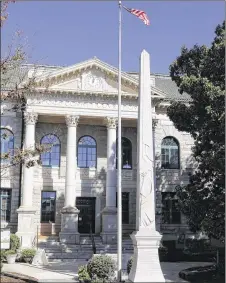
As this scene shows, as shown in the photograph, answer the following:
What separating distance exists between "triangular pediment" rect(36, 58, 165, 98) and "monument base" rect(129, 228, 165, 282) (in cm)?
1877

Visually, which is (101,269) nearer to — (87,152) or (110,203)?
(110,203)

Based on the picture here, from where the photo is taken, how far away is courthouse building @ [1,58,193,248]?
3178 cm

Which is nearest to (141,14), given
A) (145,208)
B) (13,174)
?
(145,208)

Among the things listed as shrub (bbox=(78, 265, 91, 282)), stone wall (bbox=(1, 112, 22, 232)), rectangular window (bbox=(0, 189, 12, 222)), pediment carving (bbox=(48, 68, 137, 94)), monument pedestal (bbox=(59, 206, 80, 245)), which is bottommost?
shrub (bbox=(78, 265, 91, 282))

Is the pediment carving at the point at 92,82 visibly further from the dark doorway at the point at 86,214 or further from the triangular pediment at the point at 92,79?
the dark doorway at the point at 86,214

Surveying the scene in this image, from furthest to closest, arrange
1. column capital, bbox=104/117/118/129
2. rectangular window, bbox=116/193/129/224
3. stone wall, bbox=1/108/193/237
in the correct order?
1. rectangular window, bbox=116/193/129/224
2. stone wall, bbox=1/108/193/237
3. column capital, bbox=104/117/118/129

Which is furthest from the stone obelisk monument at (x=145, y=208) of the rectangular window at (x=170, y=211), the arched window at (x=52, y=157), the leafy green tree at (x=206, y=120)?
the rectangular window at (x=170, y=211)

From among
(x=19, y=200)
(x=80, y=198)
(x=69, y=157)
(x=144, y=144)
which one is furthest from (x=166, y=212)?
(x=144, y=144)

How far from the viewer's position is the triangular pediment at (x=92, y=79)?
105 feet

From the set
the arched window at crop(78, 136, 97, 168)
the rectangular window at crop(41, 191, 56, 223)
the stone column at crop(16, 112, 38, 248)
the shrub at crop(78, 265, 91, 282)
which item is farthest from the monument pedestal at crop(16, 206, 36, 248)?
the shrub at crop(78, 265, 91, 282)

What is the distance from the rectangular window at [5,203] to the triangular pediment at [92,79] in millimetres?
8367

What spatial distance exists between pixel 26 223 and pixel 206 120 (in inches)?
608

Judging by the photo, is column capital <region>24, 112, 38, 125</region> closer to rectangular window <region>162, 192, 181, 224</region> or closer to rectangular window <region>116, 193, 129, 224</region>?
rectangular window <region>116, 193, 129, 224</region>

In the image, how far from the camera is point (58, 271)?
71.8ft
